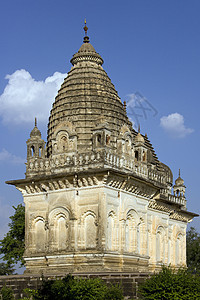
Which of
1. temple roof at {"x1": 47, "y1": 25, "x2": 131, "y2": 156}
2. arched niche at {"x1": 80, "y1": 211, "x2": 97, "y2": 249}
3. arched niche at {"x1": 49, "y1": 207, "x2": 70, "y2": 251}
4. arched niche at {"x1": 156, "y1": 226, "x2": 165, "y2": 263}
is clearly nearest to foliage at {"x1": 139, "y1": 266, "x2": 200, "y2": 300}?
arched niche at {"x1": 80, "y1": 211, "x2": 97, "y2": 249}

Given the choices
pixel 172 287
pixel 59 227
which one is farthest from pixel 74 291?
pixel 59 227

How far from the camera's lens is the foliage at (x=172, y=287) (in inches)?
752

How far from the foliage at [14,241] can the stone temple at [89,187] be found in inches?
380

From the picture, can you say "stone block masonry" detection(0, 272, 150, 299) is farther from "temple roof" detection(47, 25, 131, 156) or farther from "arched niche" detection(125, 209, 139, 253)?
"temple roof" detection(47, 25, 131, 156)

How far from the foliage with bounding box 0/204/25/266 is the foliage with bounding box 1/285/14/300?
1613 cm

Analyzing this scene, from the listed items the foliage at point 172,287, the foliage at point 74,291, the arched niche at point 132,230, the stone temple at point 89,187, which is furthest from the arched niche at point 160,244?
the foliage at point 74,291

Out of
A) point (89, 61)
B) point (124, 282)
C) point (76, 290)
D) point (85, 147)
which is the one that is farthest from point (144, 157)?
point (76, 290)

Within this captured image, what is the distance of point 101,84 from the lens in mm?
29672

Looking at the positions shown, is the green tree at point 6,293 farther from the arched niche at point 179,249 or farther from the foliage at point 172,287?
the arched niche at point 179,249

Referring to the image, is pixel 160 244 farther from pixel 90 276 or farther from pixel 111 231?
pixel 90 276

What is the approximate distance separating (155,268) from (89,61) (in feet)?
40.9

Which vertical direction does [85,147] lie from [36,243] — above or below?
above

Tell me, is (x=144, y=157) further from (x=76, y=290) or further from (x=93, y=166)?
(x=76, y=290)

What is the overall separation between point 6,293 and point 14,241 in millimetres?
17257
